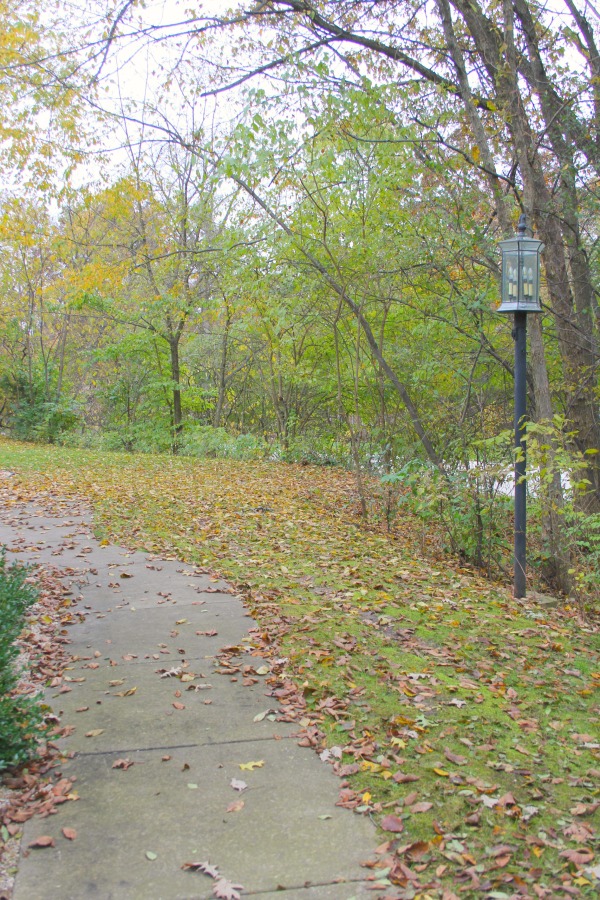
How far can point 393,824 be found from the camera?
298 centimetres

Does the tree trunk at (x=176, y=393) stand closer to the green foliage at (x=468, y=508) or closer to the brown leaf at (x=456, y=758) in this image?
the green foliage at (x=468, y=508)

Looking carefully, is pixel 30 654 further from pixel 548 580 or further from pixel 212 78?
pixel 212 78

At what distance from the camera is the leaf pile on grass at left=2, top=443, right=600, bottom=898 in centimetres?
285

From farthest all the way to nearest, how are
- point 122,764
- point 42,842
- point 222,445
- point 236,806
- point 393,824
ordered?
point 222,445 → point 122,764 → point 236,806 → point 393,824 → point 42,842

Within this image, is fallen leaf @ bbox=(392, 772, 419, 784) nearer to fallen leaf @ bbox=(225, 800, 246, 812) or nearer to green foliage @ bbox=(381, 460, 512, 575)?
fallen leaf @ bbox=(225, 800, 246, 812)

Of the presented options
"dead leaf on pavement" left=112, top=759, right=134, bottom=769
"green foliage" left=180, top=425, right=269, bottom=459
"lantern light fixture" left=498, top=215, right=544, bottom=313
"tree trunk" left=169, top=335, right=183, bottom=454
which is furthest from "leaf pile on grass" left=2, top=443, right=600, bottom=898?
"tree trunk" left=169, top=335, right=183, bottom=454

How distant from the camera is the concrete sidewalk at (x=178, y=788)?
105 inches

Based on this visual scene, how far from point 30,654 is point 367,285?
6.46m

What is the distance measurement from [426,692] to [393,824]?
141cm

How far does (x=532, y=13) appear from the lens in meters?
10.2

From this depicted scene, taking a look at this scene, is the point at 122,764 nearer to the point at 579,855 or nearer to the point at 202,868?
the point at 202,868

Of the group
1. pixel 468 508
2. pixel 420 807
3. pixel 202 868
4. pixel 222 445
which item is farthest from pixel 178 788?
pixel 222 445

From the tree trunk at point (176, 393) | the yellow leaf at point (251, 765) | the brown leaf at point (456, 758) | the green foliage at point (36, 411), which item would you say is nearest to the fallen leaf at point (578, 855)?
the brown leaf at point (456, 758)

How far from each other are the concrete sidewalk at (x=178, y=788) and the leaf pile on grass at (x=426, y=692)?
0.64 ft
